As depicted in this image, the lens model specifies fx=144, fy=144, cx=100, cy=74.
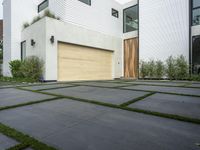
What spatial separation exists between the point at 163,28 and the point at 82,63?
5088mm

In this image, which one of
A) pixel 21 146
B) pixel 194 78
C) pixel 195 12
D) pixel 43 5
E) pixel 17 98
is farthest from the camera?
pixel 43 5

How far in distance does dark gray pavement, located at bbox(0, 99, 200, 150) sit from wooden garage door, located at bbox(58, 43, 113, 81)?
541 cm

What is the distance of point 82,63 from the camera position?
805cm

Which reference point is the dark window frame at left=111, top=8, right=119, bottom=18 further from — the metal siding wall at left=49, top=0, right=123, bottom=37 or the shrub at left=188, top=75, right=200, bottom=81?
the shrub at left=188, top=75, right=200, bottom=81

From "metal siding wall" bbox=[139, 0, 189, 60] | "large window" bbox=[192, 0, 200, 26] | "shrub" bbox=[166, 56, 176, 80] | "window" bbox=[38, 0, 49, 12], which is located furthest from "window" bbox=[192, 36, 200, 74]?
"window" bbox=[38, 0, 49, 12]

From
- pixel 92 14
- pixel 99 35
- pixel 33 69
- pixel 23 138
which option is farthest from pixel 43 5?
pixel 23 138

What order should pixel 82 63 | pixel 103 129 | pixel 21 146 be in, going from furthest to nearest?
pixel 82 63, pixel 103 129, pixel 21 146

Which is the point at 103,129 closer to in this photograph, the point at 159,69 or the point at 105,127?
the point at 105,127

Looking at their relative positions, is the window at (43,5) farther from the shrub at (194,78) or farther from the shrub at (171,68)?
the shrub at (194,78)

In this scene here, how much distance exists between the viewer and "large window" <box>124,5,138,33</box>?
10350 millimetres

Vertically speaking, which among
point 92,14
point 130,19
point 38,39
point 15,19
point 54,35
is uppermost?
point 130,19

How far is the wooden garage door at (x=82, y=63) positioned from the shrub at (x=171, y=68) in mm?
3703

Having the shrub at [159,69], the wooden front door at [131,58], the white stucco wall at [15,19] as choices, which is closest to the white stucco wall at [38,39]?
the white stucco wall at [15,19]

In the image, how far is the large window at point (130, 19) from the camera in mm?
10350
